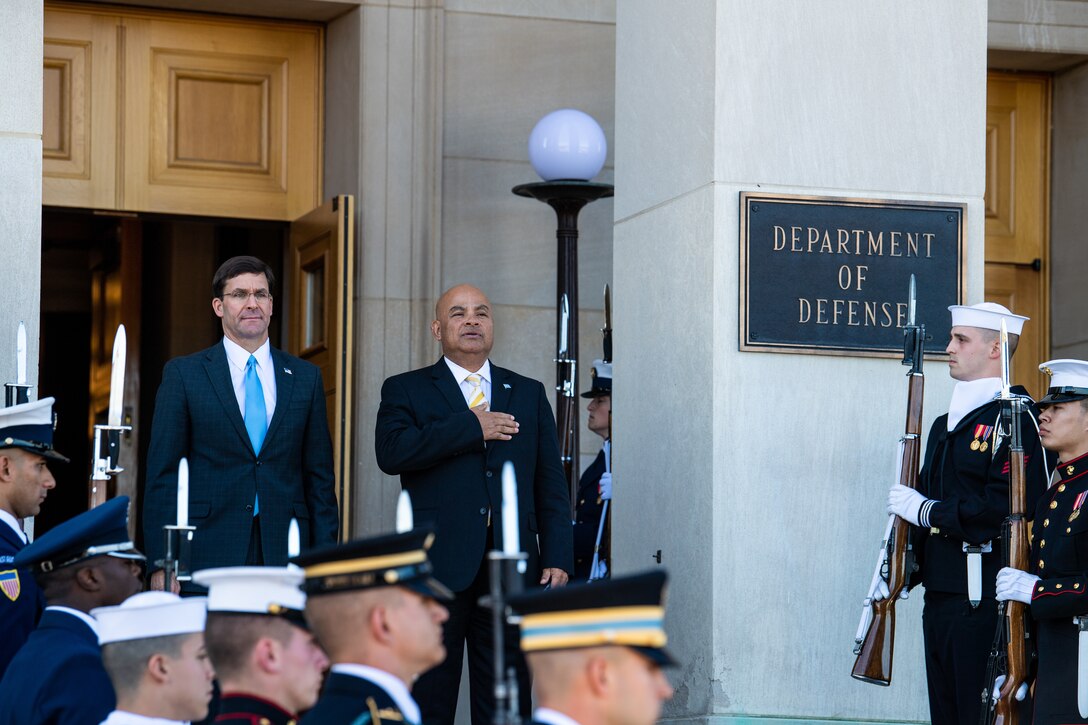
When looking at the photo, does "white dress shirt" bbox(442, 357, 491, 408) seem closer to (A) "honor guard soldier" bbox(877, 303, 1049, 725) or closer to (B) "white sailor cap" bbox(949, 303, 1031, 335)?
(A) "honor guard soldier" bbox(877, 303, 1049, 725)

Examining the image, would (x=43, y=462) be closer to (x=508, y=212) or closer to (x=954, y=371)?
(x=954, y=371)

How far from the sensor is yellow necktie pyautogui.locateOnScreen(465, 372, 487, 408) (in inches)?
317

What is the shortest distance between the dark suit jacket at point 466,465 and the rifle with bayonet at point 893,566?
3.83ft

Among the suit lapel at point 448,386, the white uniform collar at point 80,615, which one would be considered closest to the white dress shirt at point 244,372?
the suit lapel at point 448,386

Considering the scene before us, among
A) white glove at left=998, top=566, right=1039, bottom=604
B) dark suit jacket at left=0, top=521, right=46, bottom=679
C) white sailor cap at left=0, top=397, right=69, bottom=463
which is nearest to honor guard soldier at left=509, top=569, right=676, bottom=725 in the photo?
dark suit jacket at left=0, top=521, right=46, bottom=679

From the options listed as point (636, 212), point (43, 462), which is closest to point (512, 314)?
point (636, 212)

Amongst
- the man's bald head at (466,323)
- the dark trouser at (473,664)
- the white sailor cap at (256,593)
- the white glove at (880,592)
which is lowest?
the dark trouser at (473,664)

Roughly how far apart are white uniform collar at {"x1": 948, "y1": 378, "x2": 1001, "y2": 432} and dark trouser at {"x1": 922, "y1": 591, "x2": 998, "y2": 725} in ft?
2.25

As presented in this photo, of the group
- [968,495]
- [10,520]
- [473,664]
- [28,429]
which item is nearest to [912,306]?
[968,495]

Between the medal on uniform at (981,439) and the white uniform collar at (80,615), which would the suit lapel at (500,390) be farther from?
the white uniform collar at (80,615)

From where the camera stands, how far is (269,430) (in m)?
7.75

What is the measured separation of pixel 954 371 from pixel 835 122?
116 centimetres

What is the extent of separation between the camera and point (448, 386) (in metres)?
8.01

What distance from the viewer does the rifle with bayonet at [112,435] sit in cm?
683
